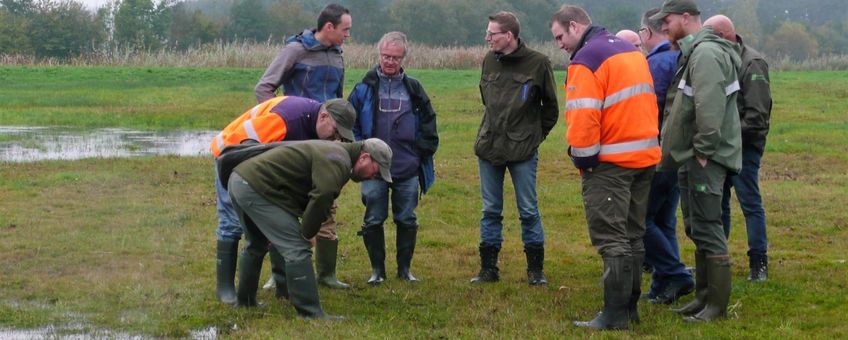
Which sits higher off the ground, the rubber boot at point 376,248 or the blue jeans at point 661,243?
the blue jeans at point 661,243

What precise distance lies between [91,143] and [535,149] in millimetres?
12151

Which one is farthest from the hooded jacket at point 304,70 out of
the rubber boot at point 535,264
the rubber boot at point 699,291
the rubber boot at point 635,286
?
the rubber boot at point 699,291

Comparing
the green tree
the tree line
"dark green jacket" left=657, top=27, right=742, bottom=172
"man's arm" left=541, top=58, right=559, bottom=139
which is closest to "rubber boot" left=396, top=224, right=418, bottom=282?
"man's arm" left=541, top=58, right=559, bottom=139

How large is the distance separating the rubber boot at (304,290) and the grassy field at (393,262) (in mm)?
106

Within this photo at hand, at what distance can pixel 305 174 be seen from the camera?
23.8 ft

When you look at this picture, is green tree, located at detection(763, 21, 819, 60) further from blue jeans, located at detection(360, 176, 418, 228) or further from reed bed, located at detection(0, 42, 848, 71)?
blue jeans, located at detection(360, 176, 418, 228)

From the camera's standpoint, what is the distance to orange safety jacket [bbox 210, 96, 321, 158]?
7660 millimetres

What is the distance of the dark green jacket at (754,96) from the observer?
343 inches

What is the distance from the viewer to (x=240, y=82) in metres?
35.4

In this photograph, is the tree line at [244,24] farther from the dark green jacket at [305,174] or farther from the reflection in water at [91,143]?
the dark green jacket at [305,174]

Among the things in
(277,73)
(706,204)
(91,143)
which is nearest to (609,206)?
(706,204)

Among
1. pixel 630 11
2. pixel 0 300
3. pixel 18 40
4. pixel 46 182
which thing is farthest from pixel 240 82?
pixel 630 11

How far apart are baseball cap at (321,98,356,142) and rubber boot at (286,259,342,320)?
3.05 ft

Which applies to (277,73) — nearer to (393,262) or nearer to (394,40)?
(394,40)
